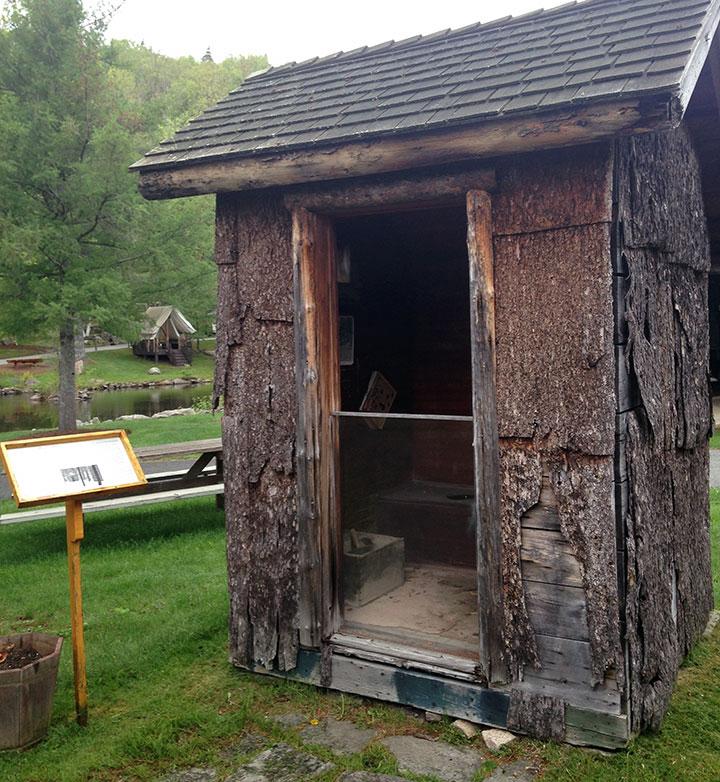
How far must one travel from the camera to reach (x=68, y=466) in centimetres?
400

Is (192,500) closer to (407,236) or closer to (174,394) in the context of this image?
(407,236)

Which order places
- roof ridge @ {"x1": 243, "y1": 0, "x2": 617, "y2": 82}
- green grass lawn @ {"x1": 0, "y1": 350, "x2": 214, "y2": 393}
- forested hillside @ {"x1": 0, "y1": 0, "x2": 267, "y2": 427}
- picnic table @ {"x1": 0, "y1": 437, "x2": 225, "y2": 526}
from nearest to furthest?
roof ridge @ {"x1": 243, "y1": 0, "x2": 617, "y2": 82}
picnic table @ {"x1": 0, "y1": 437, "x2": 225, "y2": 526}
forested hillside @ {"x1": 0, "y1": 0, "x2": 267, "y2": 427}
green grass lawn @ {"x1": 0, "y1": 350, "x2": 214, "y2": 393}

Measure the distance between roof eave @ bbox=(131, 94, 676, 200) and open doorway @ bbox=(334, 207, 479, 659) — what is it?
0.76 metres

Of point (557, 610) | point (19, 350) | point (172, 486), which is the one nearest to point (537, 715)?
point (557, 610)

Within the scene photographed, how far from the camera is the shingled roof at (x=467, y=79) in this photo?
3408 mm

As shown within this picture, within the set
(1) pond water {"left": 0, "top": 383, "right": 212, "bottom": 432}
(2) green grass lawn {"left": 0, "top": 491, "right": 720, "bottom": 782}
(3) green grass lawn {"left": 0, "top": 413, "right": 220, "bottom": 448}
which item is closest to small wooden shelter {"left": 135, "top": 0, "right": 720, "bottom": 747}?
(2) green grass lawn {"left": 0, "top": 491, "right": 720, "bottom": 782}

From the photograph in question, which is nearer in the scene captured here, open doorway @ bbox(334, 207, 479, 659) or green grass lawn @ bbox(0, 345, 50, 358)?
open doorway @ bbox(334, 207, 479, 659)

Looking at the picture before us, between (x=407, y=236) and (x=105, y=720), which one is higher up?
(x=407, y=236)

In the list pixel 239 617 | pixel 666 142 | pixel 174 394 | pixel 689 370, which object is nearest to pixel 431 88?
pixel 666 142

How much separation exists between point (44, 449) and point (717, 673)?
3893mm

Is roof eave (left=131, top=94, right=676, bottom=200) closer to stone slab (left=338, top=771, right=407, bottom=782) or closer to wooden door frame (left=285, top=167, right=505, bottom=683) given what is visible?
wooden door frame (left=285, top=167, right=505, bottom=683)

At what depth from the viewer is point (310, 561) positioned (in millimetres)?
4344

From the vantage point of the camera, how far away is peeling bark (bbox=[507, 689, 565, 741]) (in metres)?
3.71

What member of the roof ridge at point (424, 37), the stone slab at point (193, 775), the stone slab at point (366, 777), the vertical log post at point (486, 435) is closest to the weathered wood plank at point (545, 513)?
the vertical log post at point (486, 435)
